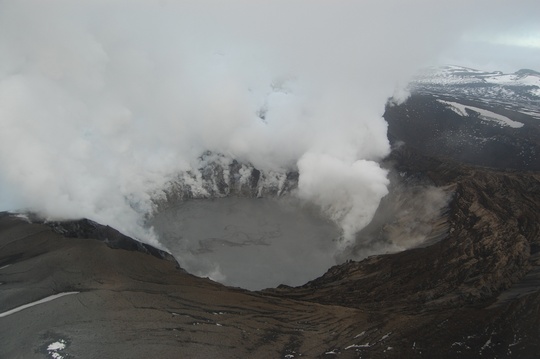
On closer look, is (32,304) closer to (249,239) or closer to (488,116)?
(249,239)

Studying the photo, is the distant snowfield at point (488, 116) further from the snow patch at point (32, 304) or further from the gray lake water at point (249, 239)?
the snow patch at point (32, 304)

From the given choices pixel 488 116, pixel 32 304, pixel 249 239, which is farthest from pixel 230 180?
pixel 488 116

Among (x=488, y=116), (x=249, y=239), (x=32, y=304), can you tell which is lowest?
(x=32, y=304)

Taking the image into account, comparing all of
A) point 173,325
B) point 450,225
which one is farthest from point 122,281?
point 450,225

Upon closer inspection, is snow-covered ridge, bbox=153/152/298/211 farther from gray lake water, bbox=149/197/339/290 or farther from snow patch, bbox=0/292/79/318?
snow patch, bbox=0/292/79/318

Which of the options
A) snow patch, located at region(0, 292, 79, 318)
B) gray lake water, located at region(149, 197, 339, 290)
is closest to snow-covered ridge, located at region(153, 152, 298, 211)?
gray lake water, located at region(149, 197, 339, 290)

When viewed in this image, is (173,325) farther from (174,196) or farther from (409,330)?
(174,196)

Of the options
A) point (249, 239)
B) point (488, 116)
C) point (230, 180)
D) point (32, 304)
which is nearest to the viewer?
point (32, 304)

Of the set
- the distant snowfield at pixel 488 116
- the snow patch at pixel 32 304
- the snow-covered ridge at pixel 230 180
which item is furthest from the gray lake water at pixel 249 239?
the distant snowfield at pixel 488 116

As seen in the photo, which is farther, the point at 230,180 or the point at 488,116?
the point at 488,116
